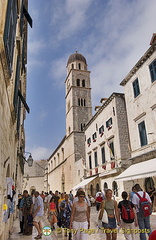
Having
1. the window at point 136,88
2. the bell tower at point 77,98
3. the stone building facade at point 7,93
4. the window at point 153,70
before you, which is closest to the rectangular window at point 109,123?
the window at point 136,88

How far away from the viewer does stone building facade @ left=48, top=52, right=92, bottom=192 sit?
31.3 meters

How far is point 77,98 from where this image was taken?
35188mm

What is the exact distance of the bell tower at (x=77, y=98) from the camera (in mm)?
32834

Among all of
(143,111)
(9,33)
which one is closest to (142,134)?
(143,111)

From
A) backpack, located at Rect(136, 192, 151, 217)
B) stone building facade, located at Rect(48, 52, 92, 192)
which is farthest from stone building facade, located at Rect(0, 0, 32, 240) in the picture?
stone building facade, located at Rect(48, 52, 92, 192)

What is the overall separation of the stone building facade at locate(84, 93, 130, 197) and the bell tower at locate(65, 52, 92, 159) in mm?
10471

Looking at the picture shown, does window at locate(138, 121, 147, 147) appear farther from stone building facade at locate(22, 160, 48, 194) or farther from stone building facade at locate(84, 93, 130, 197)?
stone building facade at locate(22, 160, 48, 194)

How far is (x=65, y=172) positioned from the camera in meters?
36.4

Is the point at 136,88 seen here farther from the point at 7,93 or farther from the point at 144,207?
the point at 7,93

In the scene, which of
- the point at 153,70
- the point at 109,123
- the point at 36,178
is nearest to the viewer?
the point at 153,70

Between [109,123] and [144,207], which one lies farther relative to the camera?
[109,123]

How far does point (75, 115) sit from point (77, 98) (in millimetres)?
3556

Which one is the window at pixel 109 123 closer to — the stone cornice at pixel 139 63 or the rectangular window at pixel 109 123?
the rectangular window at pixel 109 123

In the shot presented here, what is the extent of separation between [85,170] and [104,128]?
755cm
